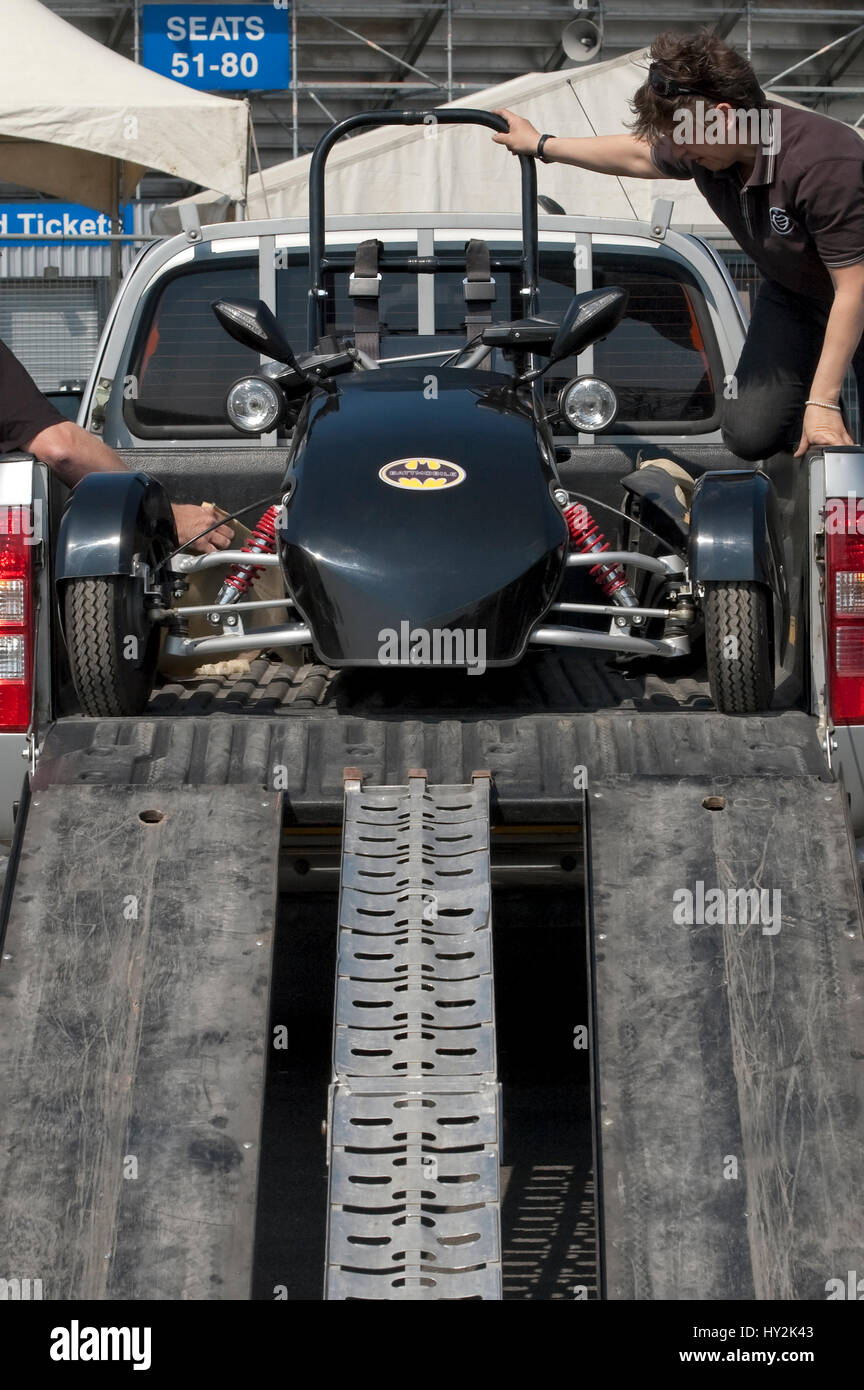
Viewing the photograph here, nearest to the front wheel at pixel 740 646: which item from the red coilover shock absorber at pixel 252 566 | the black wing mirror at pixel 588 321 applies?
the black wing mirror at pixel 588 321

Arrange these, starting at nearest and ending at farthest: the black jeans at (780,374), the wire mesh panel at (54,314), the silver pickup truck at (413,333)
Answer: the black jeans at (780,374) → the silver pickup truck at (413,333) → the wire mesh panel at (54,314)

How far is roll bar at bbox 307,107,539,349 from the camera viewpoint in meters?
4.70

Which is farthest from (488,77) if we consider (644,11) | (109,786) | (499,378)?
(109,786)

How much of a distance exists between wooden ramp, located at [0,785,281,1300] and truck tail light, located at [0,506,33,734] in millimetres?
306

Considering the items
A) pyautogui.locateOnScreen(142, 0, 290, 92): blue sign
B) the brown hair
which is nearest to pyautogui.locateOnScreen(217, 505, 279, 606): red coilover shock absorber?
the brown hair

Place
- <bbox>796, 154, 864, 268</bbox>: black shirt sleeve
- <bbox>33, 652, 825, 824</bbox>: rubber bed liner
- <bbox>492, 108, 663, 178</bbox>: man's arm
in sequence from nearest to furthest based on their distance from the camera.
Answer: <bbox>33, 652, 825, 824</bbox>: rubber bed liner, <bbox>796, 154, 864, 268</bbox>: black shirt sleeve, <bbox>492, 108, 663, 178</bbox>: man's arm

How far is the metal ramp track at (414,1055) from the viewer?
2.61 meters

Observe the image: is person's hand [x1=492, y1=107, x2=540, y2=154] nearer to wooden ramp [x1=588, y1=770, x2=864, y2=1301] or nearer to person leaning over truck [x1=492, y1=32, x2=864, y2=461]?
person leaning over truck [x1=492, y1=32, x2=864, y2=461]

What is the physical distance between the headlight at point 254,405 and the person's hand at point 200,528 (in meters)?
0.35

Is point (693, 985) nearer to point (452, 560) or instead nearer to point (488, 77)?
point (452, 560)

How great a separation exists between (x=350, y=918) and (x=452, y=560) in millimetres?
837

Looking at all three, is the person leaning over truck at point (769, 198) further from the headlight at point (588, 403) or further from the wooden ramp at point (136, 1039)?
the wooden ramp at point (136, 1039)

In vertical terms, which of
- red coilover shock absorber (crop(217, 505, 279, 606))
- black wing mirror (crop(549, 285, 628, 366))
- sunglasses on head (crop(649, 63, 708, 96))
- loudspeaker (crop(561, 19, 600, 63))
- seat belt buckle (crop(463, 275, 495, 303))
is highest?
loudspeaker (crop(561, 19, 600, 63))

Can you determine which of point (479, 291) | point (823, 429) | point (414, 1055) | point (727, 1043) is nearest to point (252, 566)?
point (479, 291)
